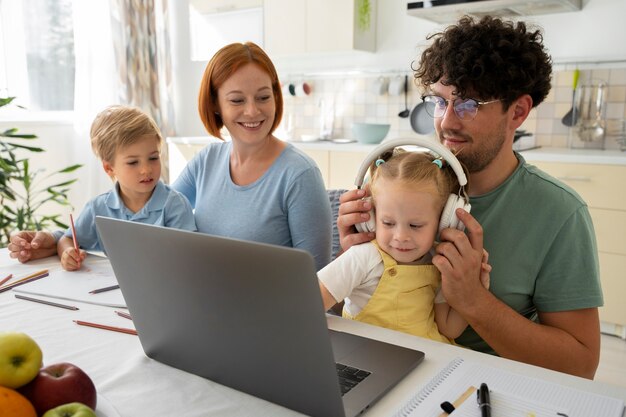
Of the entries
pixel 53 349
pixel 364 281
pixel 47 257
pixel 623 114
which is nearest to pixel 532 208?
pixel 364 281

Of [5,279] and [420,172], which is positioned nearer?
[420,172]

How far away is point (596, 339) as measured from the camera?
113 cm

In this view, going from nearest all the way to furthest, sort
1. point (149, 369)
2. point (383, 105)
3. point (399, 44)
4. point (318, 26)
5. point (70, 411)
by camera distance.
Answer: point (70, 411) → point (149, 369) → point (318, 26) → point (399, 44) → point (383, 105)

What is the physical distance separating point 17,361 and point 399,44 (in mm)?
3523

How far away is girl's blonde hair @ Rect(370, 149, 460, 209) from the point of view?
1150 millimetres

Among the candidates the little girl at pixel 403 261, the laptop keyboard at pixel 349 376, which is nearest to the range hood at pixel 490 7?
the little girl at pixel 403 261

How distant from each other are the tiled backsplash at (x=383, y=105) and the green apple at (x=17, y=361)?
3217 millimetres

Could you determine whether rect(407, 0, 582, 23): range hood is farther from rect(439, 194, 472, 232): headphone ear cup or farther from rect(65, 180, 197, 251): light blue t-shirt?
rect(439, 194, 472, 232): headphone ear cup

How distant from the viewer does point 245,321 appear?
746 millimetres

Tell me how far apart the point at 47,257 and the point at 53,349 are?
0.68 m

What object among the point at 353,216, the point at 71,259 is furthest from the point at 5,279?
the point at 353,216

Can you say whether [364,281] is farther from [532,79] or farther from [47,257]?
[47,257]

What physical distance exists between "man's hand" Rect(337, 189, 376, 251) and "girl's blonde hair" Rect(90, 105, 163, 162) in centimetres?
76

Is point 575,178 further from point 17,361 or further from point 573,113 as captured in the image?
point 17,361
